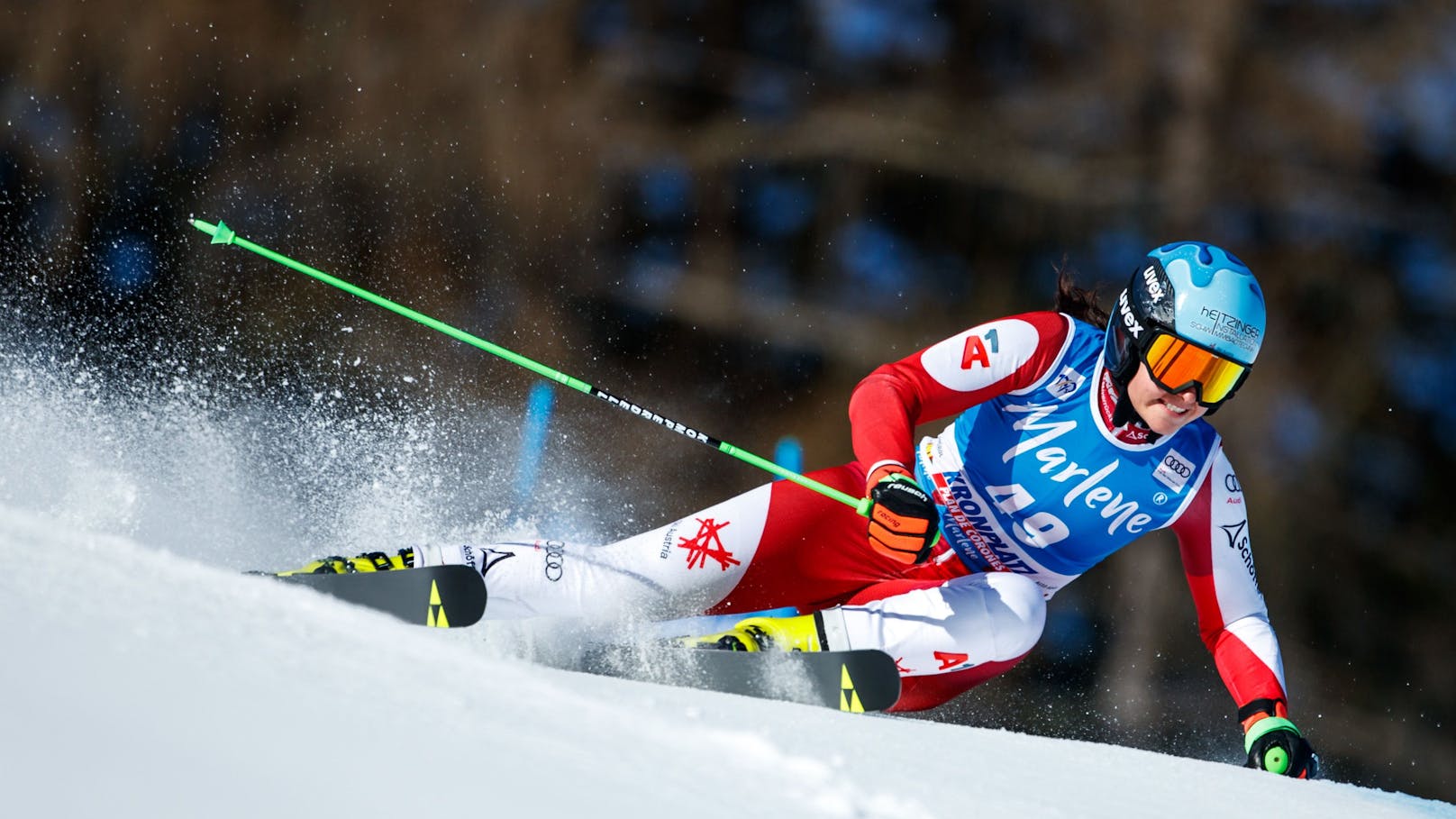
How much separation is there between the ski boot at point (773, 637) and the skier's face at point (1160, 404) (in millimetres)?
604

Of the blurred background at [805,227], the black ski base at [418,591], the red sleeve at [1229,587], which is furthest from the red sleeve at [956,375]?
the blurred background at [805,227]

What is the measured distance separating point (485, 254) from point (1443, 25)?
5387 millimetres

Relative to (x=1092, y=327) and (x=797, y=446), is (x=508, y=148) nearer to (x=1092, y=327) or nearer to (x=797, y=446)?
(x=797, y=446)

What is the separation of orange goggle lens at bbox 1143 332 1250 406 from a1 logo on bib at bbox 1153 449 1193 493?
14 centimetres

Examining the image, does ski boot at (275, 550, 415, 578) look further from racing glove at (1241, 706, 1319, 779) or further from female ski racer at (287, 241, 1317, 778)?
racing glove at (1241, 706, 1319, 779)

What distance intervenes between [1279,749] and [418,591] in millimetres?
1369

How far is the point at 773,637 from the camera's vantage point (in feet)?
7.40

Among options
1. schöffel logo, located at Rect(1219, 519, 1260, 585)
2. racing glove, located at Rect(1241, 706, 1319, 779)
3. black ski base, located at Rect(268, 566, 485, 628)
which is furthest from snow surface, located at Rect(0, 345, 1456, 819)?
schöffel logo, located at Rect(1219, 519, 1260, 585)

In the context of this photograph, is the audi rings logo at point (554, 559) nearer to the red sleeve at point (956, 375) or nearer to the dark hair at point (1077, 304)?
the red sleeve at point (956, 375)

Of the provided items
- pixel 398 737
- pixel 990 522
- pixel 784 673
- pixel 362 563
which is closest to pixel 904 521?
pixel 784 673

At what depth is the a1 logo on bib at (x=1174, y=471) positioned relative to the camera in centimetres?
240

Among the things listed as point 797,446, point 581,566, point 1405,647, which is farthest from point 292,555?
point 1405,647

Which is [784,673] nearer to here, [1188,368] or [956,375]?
[956,375]

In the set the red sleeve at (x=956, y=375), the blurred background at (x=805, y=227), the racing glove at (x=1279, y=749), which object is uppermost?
the blurred background at (x=805, y=227)
